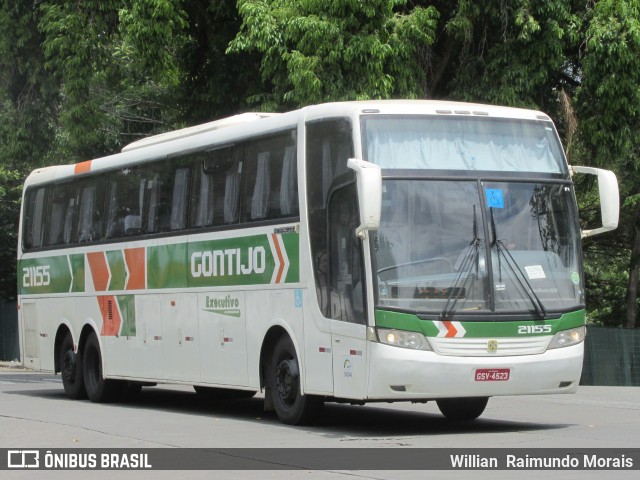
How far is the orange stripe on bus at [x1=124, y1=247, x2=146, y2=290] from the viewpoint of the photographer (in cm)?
1814

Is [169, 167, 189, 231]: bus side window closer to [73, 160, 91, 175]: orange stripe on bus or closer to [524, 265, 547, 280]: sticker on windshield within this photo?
[73, 160, 91, 175]: orange stripe on bus

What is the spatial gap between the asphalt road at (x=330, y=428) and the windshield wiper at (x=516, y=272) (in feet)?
4.15

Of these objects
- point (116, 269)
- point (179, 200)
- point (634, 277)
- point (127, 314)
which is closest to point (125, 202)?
point (116, 269)

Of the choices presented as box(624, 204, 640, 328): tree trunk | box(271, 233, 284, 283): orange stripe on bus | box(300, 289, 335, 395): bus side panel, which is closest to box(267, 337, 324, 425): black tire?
box(300, 289, 335, 395): bus side panel

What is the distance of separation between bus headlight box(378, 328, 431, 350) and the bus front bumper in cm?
5

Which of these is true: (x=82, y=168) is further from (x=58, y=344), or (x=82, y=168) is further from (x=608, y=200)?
(x=608, y=200)

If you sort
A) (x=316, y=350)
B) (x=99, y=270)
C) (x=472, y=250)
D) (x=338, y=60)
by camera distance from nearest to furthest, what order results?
(x=472, y=250) → (x=316, y=350) → (x=99, y=270) → (x=338, y=60)

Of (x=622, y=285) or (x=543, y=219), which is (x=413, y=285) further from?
(x=622, y=285)

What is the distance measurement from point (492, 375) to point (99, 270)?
8.33 meters

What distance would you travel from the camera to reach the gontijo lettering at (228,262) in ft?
49.7

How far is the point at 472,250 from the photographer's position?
12.9 meters

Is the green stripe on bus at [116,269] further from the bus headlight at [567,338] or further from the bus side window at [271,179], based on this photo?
the bus headlight at [567,338]

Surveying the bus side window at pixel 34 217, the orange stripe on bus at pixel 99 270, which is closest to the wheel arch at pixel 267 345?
the orange stripe on bus at pixel 99 270

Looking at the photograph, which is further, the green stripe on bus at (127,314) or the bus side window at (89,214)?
the bus side window at (89,214)
